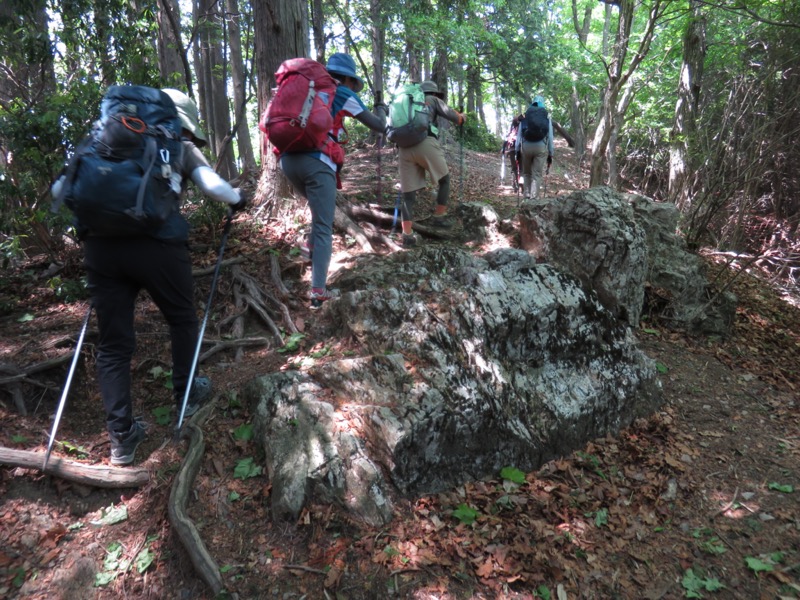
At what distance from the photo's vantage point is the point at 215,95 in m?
17.3

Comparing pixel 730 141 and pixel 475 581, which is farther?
pixel 730 141

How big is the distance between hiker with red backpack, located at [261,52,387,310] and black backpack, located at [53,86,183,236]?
1219mm

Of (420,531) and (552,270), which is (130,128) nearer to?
(420,531)

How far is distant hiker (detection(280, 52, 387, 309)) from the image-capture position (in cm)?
408

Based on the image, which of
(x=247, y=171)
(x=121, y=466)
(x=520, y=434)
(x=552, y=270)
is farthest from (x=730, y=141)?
(x=121, y=466)

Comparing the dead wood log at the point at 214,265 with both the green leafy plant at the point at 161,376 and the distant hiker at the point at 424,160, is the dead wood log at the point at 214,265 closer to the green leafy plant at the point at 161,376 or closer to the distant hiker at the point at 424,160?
the green leafy plant at the point at 161,376

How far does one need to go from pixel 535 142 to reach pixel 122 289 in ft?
21.7

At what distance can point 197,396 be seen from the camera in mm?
3461

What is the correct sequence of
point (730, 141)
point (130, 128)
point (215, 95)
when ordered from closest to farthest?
point (130, 128) → point (730, 141) → point (215, 95)

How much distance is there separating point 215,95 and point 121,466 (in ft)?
57.9

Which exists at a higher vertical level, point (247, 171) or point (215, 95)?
point (215, 95)

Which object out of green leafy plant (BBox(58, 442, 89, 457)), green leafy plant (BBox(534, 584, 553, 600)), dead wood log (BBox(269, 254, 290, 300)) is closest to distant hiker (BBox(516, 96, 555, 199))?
dead wood log (BBox(269, 254, 290, 300))

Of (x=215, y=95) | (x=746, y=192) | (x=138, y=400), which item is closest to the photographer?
(x=138, y=400)

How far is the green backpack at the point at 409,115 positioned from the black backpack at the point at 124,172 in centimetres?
318
